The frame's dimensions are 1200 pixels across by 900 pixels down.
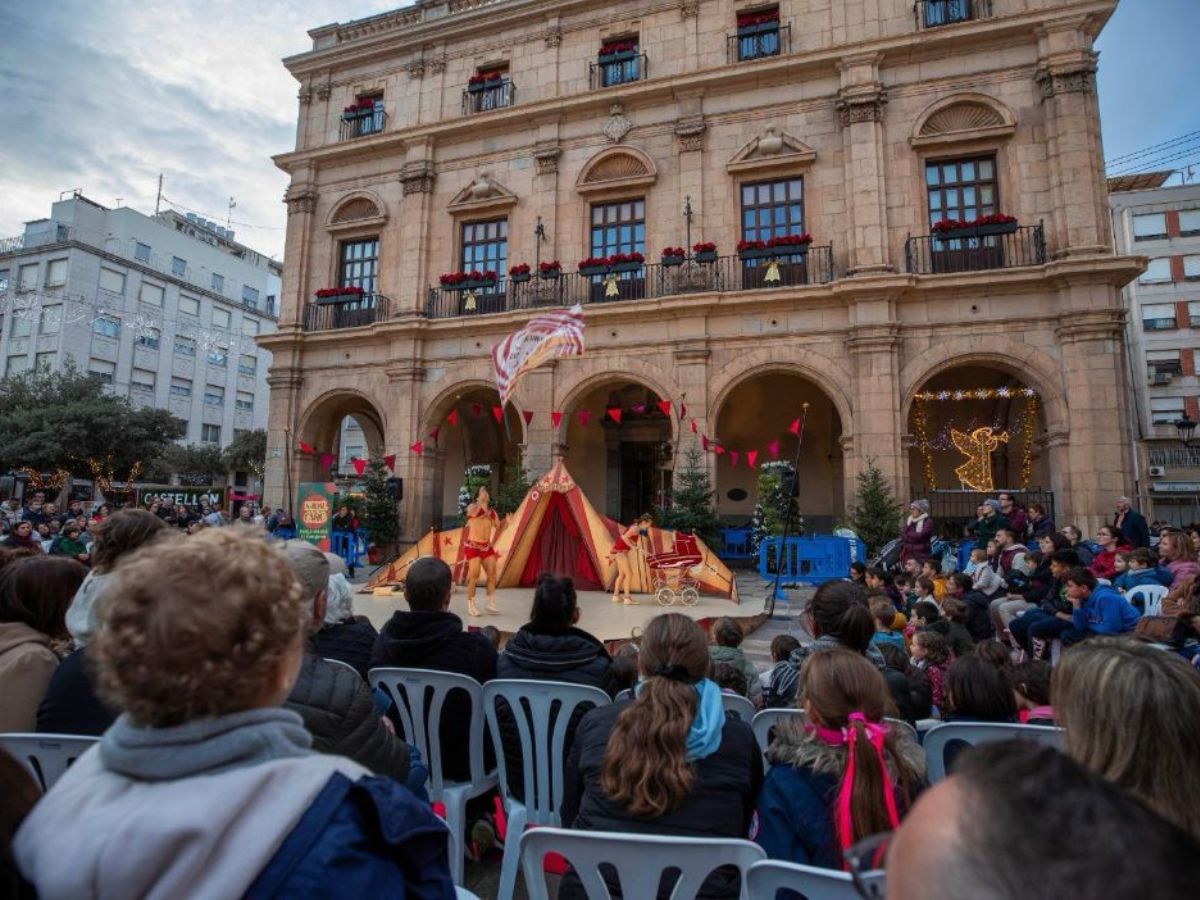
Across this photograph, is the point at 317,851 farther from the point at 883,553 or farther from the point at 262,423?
the point at 262,423

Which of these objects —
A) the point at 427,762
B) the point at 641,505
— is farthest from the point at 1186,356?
the point at 427,762

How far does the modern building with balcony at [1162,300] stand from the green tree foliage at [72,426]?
40579 millimetres

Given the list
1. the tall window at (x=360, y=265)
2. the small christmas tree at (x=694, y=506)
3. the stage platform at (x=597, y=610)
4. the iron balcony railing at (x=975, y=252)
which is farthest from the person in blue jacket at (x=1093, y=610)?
the tall window at (x=360, y=265)

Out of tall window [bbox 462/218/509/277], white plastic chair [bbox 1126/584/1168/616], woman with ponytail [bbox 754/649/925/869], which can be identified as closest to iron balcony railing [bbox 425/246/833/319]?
tall window [bbox 462/218/509/277]

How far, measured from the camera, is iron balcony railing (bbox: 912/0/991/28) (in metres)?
13.9

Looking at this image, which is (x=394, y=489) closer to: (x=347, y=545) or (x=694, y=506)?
(x=347, y=545)

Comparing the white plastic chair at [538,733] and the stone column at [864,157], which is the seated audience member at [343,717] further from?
the stone column at [864,157]

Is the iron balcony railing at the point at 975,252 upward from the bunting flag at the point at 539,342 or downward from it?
upward

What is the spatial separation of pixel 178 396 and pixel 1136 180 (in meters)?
48.6

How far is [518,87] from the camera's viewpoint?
17031 mm

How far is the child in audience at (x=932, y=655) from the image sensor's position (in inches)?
160

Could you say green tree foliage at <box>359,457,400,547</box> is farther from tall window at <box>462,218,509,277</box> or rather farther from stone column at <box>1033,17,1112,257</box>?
stone column at <box>1033,17,1112,257</box>

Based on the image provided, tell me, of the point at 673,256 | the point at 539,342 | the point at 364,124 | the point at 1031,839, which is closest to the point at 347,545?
the point at 539,342

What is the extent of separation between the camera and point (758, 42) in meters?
Result: 15.2
